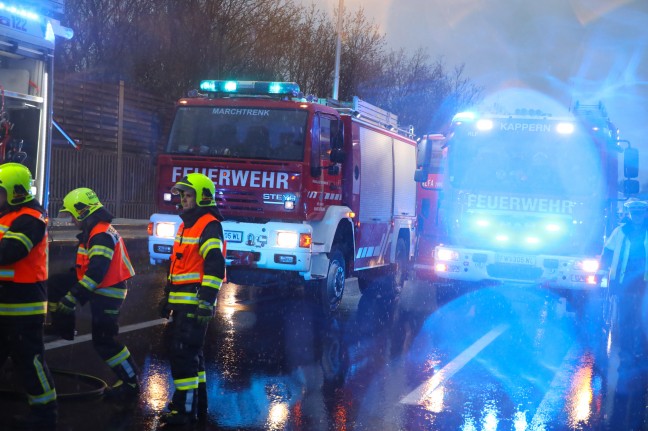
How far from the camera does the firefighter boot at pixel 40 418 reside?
18.1 feet

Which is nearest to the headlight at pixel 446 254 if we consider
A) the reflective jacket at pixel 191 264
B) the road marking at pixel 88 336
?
the road marking at pixel 88 336

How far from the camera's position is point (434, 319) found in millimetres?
11969

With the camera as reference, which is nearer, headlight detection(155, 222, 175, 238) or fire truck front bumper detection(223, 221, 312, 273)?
fire truck front bumper detection(223, 221, 312, 273)

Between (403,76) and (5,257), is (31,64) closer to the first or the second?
(5,257)

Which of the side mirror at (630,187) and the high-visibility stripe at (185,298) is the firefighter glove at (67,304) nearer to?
the high-visibility stripe at (185,298)

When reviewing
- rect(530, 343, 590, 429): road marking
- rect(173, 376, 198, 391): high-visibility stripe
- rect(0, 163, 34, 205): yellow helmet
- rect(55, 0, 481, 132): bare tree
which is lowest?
rect(530, 343, 590, 429): road marking

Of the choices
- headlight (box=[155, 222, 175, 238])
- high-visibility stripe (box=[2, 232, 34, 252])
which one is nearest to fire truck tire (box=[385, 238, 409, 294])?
headlight (box=[155, 222, 175, 238])

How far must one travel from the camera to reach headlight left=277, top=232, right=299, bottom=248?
10.6 meters

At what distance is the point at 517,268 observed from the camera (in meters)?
11.8

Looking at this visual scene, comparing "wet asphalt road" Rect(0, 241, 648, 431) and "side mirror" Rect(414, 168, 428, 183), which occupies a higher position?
"side mirror" Rect(414, 168, 428, 183)

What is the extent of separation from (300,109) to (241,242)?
1.86m

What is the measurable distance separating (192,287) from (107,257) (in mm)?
Result: 700

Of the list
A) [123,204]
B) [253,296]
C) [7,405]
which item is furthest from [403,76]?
[7,405]

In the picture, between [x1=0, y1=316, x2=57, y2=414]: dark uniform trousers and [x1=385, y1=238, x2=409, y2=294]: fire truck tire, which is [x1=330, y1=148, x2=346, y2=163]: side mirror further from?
[x1=0, y1=316, x2=57, y2=414]: dark uniform trousers
